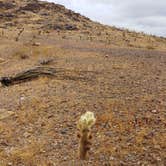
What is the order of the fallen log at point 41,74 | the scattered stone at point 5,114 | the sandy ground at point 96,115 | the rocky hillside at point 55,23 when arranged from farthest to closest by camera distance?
the rocky hillside at point 55,23
the fallen log at point 41,74
the scattered stone at point 5,114
the sandy ground at point 96,115

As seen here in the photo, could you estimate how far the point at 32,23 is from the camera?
37.0m

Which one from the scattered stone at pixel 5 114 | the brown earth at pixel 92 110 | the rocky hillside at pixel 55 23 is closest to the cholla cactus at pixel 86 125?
the brown earth at pixel 92 110

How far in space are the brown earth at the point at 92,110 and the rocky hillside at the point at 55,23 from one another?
42.8 feet

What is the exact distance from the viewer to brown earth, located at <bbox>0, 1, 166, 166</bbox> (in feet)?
31.1

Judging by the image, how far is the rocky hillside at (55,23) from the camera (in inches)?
1315

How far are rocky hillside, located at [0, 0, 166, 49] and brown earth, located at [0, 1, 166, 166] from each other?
13060 mm

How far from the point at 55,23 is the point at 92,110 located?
26.1 metres

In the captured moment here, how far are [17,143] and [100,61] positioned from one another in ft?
28.3

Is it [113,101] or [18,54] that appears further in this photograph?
[18,54]

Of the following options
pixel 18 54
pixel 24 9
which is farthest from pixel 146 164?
pixel 24 9

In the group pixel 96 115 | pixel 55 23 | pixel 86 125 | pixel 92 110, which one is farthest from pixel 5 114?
pixel 55 23

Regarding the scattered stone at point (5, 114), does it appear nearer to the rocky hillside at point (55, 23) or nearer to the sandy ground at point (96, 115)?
the sandy ground at point (96, 115)

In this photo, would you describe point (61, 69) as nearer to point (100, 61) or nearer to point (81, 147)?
point (100, 61)

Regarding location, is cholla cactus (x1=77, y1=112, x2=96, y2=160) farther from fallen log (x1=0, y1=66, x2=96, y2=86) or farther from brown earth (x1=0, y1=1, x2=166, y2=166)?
fallen log (x1=0, y1=66, x2=96, y2=86)
